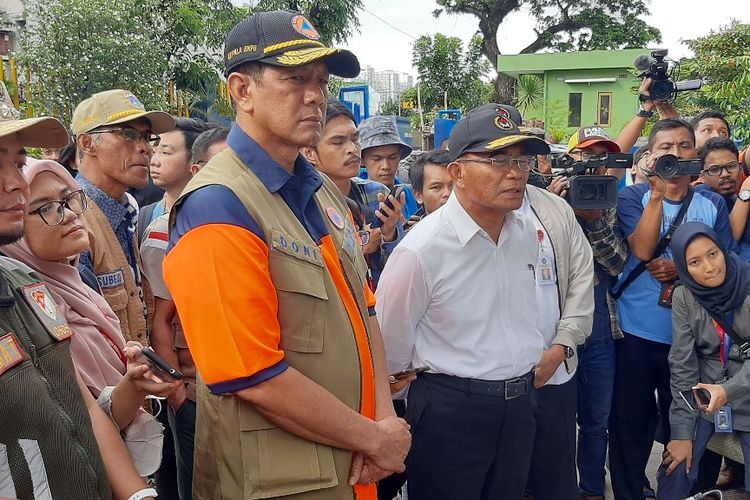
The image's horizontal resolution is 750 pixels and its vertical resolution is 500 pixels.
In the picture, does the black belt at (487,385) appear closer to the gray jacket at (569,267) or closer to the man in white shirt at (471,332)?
the man in white shirt at (471,332)

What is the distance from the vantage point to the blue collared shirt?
2.64 m

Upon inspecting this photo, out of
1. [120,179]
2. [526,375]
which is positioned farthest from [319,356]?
[120,179]

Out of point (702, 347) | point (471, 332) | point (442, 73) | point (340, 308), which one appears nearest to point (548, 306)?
point (471, 332)

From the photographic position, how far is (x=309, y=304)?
5.12ft

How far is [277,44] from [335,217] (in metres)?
0.51

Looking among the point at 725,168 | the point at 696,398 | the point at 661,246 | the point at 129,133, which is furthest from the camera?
the point at 725,168

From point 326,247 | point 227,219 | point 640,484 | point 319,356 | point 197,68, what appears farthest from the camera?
point 197,68

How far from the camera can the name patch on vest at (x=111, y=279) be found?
242cm

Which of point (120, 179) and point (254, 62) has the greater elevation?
point (254, 62)

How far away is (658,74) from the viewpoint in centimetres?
392

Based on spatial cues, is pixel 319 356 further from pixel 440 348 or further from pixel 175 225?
pixel 440 348

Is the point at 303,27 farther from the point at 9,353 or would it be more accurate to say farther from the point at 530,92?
the point at 530,92

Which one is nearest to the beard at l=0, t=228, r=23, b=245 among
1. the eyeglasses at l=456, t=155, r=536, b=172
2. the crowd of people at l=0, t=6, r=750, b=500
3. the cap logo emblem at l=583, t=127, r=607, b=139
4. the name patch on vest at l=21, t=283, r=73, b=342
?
the crowd of people at l=0, t=6, r=750, b=500

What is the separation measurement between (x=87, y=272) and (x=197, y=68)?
8.67 m
